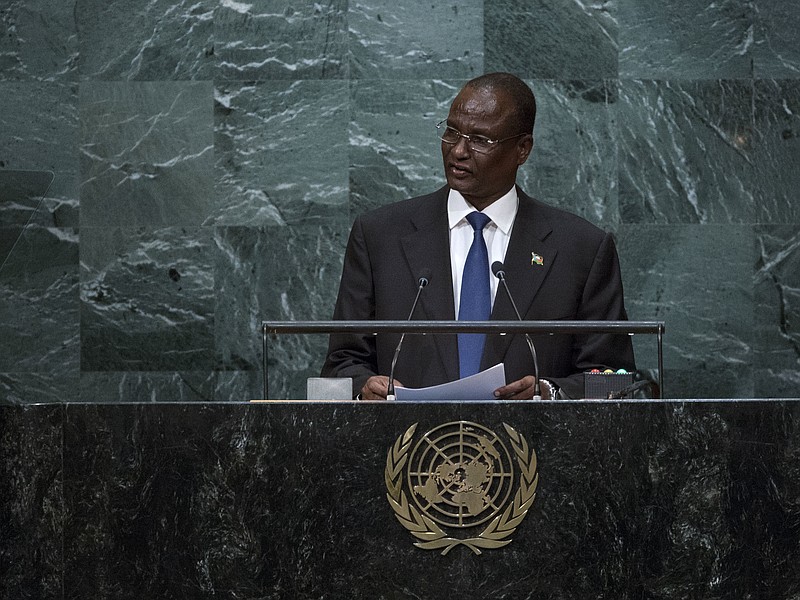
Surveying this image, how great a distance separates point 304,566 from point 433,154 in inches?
135

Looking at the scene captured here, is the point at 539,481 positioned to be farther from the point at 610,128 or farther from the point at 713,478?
the point at 610,128

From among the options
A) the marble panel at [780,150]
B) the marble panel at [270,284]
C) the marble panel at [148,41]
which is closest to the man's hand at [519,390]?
the marble panel at [270,284]

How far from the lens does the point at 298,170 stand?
223 inches

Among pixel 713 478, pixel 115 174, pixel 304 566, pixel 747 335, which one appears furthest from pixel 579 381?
pixel 115 174

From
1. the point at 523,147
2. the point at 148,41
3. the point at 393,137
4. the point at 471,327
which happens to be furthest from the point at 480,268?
the point at 148,41

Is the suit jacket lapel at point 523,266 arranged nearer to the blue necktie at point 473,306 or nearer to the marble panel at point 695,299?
the blue necktie at point 473,306

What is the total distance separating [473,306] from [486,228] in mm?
369

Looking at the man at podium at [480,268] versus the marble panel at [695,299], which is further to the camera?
the marble panel at [695,299]

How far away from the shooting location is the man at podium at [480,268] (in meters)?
3.98

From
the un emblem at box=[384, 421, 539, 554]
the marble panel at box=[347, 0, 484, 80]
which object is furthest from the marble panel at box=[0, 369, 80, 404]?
the un emblem at box=[384, 421, 539, 554]

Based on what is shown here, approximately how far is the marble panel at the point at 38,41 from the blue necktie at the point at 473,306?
2571 millimetres

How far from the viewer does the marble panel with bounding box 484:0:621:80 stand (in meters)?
5.68

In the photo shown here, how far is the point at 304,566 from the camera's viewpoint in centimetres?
253

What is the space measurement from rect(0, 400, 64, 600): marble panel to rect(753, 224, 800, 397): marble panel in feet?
12.8
